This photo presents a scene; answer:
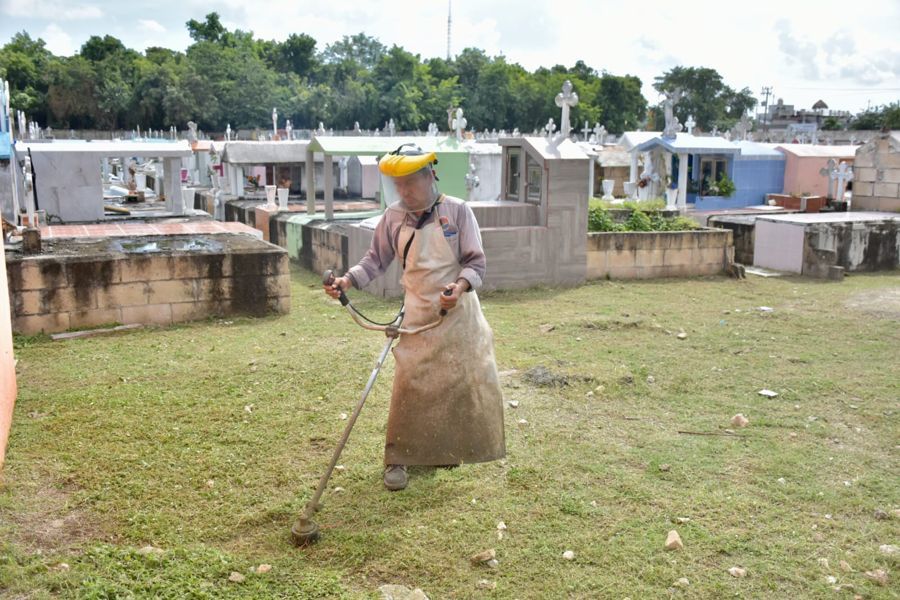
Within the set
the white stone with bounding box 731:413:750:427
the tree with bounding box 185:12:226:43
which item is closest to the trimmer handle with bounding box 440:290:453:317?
the white stone with bounding box 731:413:750:427

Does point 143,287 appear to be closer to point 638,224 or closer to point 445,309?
point 445,309

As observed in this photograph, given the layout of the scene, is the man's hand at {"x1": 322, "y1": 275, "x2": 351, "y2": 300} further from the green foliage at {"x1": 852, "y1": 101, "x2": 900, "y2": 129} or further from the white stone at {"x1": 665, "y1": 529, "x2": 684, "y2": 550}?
the green foliage at {"x1": 852, "y1": 101, "x2": 900, "y2": 129}

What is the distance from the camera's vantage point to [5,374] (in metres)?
5.98

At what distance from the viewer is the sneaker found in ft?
16.3

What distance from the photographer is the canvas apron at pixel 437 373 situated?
500cm

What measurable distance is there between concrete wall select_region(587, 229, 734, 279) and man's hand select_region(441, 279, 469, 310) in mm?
8561

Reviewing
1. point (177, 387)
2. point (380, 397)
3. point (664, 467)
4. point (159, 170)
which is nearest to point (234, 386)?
point (177, 387)

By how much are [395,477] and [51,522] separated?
1.89 meters

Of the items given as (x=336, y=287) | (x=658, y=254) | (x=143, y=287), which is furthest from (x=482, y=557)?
(x=658, y=254)

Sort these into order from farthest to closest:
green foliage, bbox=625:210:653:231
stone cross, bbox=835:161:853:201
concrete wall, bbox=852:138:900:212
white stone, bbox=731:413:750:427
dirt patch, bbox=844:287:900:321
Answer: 1. stone cross, bbox=835:161:853:201
2. concrete wall, bbox=852:138:900:212
3. green foliage, bbox=625:210:653:231
4. dirt patch, bbox=844:287:900:321
5. white stone, bbox=731:413:750:427

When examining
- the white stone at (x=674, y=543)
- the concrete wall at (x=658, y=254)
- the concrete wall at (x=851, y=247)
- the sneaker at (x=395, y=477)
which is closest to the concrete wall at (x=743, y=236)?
the concrete wall at (x=851, y=247)

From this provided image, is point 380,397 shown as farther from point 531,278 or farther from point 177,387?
point 531,278

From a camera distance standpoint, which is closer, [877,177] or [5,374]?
[5,374]

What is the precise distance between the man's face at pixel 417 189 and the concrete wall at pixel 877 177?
16272mm
